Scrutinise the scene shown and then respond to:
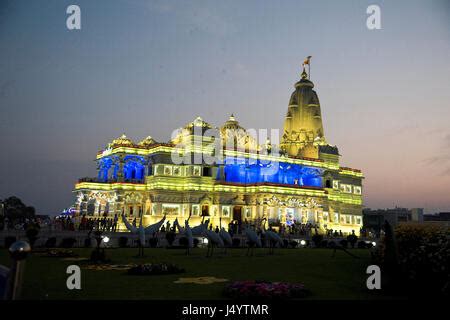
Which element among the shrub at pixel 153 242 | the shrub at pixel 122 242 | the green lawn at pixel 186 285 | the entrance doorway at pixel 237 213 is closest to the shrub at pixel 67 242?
the shrub at pixel 122 242

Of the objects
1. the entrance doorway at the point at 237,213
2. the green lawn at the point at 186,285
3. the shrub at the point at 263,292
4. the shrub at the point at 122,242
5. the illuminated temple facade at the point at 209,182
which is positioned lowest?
the shrub at the point at 122,242

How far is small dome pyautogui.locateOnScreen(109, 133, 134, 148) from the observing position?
57.8 m

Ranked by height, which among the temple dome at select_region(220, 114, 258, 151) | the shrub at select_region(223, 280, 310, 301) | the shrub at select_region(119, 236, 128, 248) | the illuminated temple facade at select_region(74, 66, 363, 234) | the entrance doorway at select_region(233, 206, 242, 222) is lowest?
the shrub at select_region(119, 236, 128, 248)

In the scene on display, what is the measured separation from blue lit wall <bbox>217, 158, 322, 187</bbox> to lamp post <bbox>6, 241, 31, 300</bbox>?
55441 mm

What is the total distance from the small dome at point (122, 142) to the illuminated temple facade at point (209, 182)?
0.46 feet

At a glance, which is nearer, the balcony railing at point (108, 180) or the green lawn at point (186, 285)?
the green lawn at point (186, 285)

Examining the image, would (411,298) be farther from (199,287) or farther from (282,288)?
(199,287)

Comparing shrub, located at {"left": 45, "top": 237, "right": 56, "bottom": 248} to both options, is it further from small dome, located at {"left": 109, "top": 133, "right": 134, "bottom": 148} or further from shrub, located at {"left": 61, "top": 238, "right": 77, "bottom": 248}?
small dome, located at {"left": 109, "top": 133, "right": 134, "bottom": 148}

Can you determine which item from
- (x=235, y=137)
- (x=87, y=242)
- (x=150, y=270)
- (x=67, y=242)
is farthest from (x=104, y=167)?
(x=150, y=270)

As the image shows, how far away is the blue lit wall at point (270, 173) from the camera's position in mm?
64062

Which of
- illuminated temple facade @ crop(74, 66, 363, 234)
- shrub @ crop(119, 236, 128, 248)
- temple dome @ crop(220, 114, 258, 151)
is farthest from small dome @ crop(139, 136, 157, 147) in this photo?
shrub @ crop(119, 236, 128, 248)

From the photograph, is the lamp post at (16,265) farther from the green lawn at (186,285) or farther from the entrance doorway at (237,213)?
the entrance doorway at (237,213)

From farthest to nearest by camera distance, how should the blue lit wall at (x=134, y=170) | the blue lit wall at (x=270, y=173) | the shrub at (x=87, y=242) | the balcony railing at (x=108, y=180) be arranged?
the blue lit wall at (x=270, y=173), the blue lit wall at (x=134, y=170), the balcony railing at (x=108, y=180), the shrub at (x=87, y=242)

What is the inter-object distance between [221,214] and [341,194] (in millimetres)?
27725
